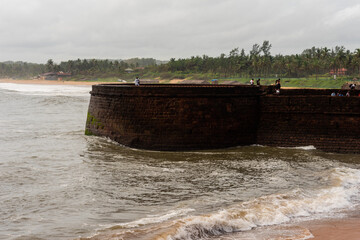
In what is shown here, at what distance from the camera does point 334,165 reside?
1177 centimetres

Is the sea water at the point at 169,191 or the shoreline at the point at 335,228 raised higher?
the sea water at the point at 169,191

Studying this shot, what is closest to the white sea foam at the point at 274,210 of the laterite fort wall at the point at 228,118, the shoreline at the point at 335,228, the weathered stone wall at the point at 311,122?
the shoreline at the point at 335,228

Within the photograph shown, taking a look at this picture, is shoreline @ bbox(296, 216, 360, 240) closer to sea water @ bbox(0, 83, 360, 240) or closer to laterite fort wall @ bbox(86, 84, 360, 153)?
sea water @ bbox(0, 83, 360, 240)

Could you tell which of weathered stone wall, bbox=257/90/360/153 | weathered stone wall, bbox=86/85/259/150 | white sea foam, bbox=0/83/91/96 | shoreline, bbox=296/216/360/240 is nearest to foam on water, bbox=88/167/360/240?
shoreline, bbox=296/216/360/240

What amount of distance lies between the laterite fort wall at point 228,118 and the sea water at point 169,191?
1.31ft

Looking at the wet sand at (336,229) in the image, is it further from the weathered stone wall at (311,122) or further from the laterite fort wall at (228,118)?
the laterite fort wall at (228,118)

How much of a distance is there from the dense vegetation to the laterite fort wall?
4771 cm

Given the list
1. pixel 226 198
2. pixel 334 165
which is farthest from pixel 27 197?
pixel 334 165

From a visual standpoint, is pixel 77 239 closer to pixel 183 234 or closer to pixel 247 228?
pixel 183 234

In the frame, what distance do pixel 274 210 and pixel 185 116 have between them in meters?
5.92

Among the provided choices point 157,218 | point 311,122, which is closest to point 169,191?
point 157,218

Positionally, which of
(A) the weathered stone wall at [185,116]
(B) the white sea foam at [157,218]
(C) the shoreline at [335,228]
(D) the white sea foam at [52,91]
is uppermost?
(A) the weathered stone wall at [185,116]

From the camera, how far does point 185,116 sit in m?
13.5

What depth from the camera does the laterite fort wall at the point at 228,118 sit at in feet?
43.8
